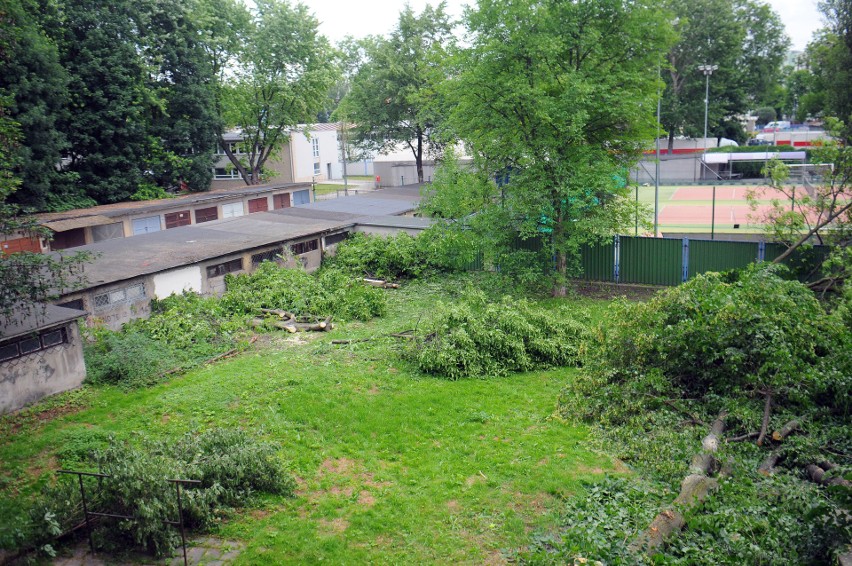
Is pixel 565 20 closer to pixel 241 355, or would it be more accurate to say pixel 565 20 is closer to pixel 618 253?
pixel 618 253

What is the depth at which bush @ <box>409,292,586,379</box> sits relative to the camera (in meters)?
15.2

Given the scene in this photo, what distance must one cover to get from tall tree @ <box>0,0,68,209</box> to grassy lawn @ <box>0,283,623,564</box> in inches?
826

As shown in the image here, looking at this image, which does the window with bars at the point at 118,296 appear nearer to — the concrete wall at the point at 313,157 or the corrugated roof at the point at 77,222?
the corrugated roof at the point at 77,222

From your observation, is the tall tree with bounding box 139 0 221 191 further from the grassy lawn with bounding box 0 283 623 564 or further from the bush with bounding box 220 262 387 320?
the grassy lawn with bounding box 0 283 623 564

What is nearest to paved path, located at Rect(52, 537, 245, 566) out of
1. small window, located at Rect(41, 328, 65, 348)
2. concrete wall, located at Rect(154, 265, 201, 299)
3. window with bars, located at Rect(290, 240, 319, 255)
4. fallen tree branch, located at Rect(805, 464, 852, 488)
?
small window, located at Rect(41, 328, 65, 348)

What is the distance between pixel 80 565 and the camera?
842cm

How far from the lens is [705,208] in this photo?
3959 centimetres

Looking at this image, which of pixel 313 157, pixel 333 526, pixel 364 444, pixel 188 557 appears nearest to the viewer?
pixel 188 557

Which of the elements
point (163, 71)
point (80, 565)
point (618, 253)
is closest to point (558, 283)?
point (618, 253)

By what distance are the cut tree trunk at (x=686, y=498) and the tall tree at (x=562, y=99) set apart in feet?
36.6

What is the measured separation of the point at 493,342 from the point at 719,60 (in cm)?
5454

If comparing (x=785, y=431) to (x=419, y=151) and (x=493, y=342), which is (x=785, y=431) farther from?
(x=419, y=151)

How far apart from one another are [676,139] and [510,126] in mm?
50137

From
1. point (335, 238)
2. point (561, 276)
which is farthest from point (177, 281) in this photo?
point (561, 276)
